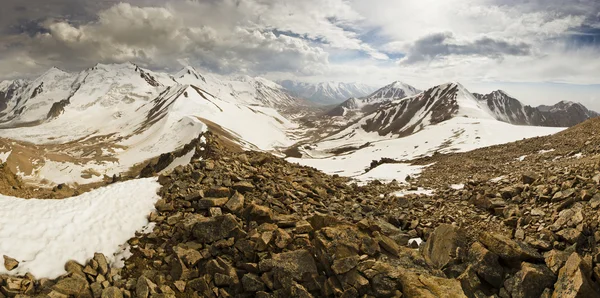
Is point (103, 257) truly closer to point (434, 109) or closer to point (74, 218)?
point (74, 218)

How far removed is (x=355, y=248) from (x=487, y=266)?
14.2 feet

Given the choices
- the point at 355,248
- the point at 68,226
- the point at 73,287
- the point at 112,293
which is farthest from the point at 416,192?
the point at 68,226

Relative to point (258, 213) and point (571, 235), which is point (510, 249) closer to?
point (571, 235)

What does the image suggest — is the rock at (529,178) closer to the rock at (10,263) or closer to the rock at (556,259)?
the rock at (556,259)

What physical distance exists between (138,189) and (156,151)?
5534 inches

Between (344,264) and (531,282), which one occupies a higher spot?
(531,282)

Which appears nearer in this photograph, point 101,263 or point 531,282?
point 531,282

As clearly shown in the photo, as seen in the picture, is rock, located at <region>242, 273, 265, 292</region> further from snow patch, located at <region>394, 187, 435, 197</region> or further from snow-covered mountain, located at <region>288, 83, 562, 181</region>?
snow-covered mountain, located at <region>288, 83, 562, 181</region>

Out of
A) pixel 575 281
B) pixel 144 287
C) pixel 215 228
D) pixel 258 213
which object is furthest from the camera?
pixel 258 213

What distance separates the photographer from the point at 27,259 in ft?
41.2

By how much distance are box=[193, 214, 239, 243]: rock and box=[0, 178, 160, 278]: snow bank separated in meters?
3.91

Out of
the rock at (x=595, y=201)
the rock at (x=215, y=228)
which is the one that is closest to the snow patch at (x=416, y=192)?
the rock at (x=595, y=201)

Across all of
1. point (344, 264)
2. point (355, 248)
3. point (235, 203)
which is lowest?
point (235, 203)

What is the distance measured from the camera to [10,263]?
1201cm
